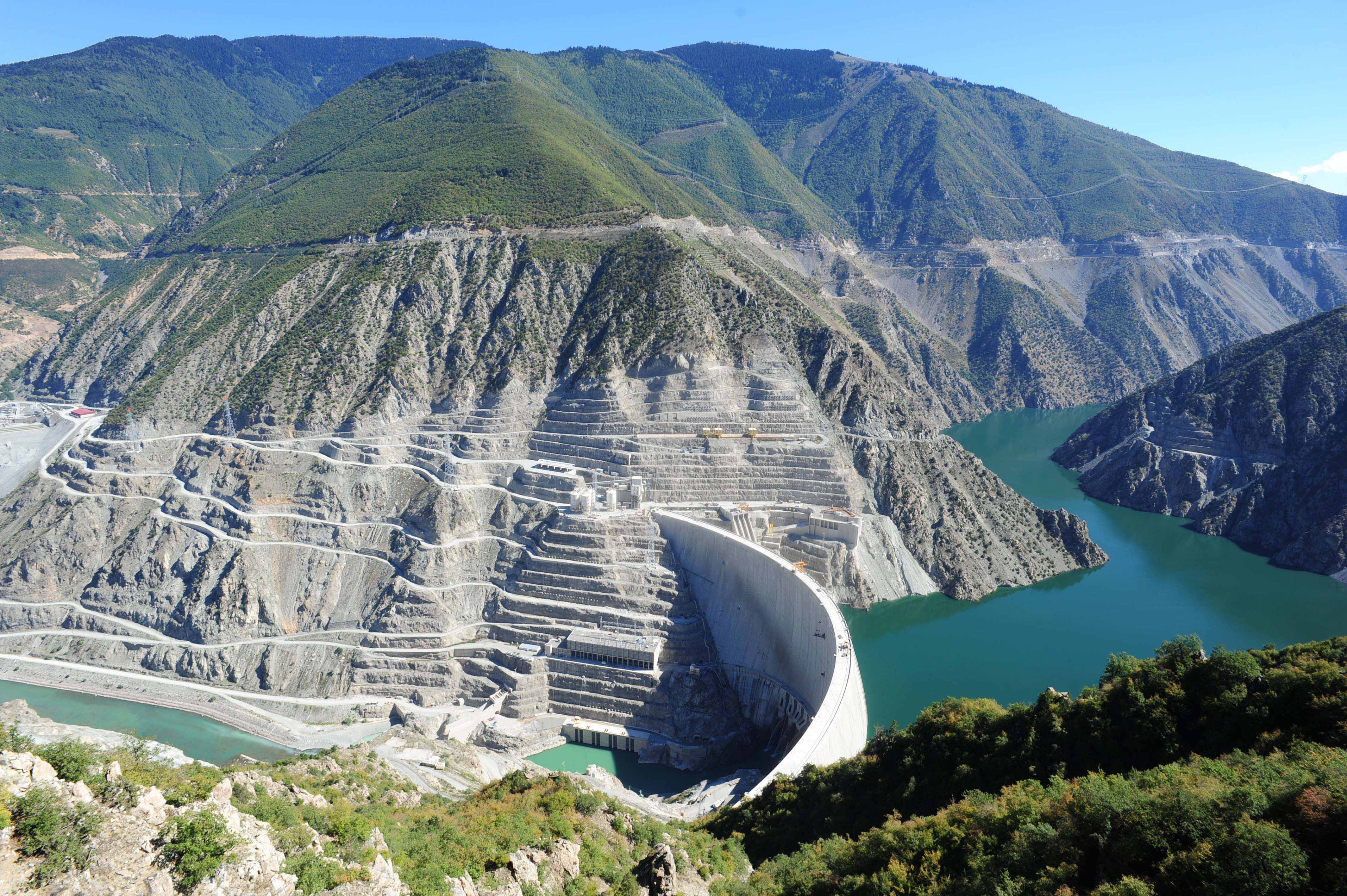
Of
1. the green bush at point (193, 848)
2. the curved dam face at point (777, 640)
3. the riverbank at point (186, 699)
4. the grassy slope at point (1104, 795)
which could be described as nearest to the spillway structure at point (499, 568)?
the curved dam face at point (777, 640)

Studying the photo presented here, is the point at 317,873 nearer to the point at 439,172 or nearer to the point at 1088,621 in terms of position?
the point at 1088,621

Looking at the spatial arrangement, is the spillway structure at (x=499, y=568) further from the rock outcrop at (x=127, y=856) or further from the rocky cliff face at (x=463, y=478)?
the rock outcrop at (x=127, y=856)

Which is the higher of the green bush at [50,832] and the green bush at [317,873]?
the green bush at [50,832]

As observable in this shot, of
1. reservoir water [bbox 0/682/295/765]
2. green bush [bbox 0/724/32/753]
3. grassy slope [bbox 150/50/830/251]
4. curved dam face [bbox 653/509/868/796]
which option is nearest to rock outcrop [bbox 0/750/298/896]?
green bush [bbox 0/724/32/753]

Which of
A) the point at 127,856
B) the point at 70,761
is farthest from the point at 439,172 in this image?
the point at 127,856

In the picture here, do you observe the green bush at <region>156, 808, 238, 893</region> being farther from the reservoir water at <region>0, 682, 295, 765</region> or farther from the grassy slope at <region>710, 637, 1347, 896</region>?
the reservoir water at <region>0, 682, 295, 765</region>

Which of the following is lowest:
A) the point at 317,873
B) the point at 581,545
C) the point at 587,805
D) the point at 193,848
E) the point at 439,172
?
the point at 587,805
